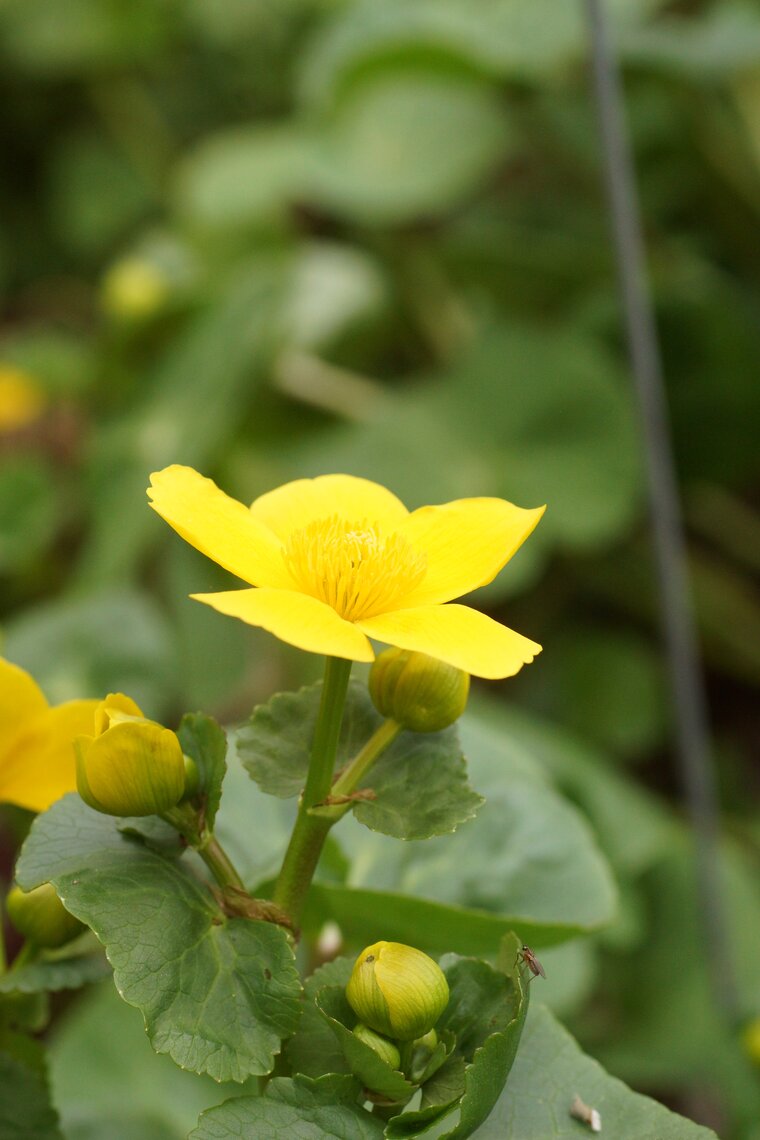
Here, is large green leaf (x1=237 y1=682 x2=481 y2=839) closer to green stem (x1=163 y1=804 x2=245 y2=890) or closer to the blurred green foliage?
green stem (x1=163 y1=804 x2=245 y2=890)

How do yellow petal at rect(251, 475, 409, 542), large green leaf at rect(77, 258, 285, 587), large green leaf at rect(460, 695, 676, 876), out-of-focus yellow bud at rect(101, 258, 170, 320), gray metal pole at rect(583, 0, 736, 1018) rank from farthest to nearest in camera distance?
out-of-focus yellow bud at rect(101, 258, 170, 320), large green leaf at rect(77, 258, 285, 587), large green leaf at rect(460, 695, 676, 876), gray metal pole at rect(583, 0, 736, 1018), yellow petal at rect(251, 475, 409, 542)

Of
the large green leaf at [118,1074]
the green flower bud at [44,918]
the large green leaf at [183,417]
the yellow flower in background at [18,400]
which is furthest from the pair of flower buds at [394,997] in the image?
the yellow flower in background at [18,400]

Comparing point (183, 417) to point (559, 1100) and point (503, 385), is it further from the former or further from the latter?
point (559, 1100)

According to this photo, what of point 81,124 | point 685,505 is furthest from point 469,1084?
point 81,124

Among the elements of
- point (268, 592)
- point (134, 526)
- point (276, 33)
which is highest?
point (276, 33)

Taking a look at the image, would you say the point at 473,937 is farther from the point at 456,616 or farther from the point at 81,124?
the point at 81,124

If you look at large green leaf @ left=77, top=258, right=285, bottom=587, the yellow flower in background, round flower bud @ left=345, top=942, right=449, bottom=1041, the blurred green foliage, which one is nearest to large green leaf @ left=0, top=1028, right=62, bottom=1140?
round flower bud @ left=345, top=942, right=449, bottom=1041

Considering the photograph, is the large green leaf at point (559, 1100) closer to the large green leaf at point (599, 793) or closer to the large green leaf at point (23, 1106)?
the large green leaf at point (23, 1106)
